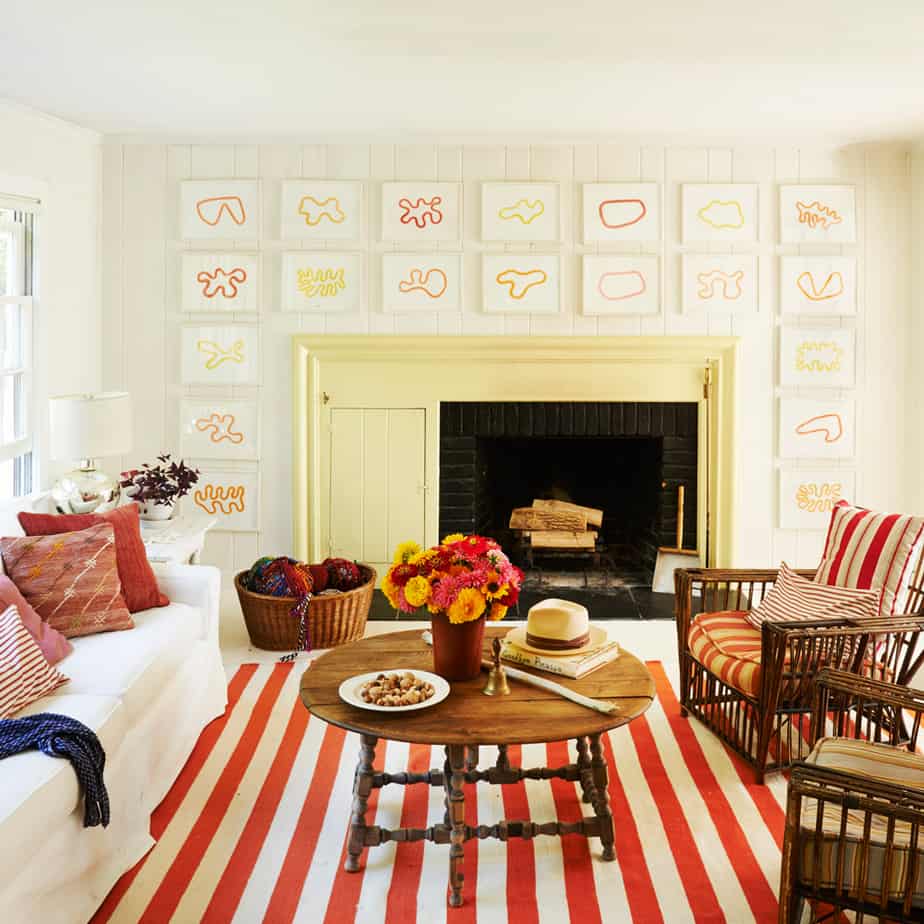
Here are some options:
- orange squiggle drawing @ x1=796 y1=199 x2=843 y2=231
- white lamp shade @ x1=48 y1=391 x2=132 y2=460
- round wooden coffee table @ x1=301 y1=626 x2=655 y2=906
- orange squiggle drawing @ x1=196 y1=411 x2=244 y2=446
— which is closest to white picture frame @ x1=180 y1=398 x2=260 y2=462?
orange squiggle drawing @ x1=196 y1=411 x2=244 y2=446

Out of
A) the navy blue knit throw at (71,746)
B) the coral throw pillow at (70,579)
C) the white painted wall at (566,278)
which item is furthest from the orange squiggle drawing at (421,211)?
the navy blue knit throw at (71,746)

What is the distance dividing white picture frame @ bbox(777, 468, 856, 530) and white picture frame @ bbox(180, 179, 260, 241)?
3067 mm

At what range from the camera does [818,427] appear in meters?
5.01

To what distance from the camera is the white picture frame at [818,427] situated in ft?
16.4

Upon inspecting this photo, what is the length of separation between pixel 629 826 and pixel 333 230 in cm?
335

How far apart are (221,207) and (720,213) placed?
2.57 meters

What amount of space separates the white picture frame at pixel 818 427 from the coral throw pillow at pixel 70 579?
11.3 feet

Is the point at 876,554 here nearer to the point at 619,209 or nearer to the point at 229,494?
the point at 619,209

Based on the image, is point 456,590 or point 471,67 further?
→ point 471,67

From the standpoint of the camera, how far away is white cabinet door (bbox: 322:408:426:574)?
16.7 ft

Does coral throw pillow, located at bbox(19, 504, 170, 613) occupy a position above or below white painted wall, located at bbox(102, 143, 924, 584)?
below

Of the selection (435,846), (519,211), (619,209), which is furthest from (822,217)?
(435,846)

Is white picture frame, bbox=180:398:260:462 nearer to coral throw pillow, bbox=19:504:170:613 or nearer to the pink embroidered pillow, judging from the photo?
coral throw pillow, bbox=19:504:170:613

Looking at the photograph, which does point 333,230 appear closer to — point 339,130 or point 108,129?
point 339,130
